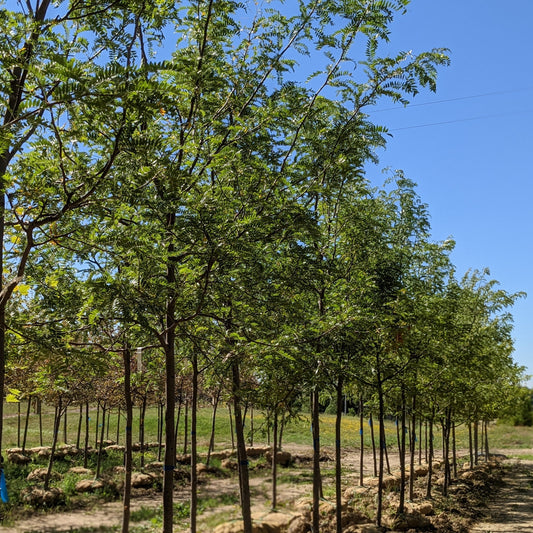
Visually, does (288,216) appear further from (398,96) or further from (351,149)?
(398,96)

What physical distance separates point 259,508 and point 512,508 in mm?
8115

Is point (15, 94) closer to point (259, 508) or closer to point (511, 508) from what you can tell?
point (259, 508)

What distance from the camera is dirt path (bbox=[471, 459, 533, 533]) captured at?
12.4 metres

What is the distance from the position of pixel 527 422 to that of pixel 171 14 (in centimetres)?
5835

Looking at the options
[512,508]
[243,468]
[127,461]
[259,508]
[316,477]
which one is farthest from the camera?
[512,508]

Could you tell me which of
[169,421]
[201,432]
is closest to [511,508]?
[169,421]

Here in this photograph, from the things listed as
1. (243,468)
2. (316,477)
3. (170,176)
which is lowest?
(316,477)

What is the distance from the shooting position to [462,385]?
13.1 metres

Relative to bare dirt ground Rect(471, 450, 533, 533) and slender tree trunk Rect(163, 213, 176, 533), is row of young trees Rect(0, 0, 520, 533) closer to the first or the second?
slender tree trunk Rect(163, 213, 176, 533)

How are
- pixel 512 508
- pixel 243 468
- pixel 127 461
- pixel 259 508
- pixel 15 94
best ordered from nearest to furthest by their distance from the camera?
1. pixel 15 94
2. pixel 127 461
3. pixel 243 468
4. pixel 259 508
5. pixel 512 508

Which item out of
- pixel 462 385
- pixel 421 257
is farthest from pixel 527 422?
pixel 421 257

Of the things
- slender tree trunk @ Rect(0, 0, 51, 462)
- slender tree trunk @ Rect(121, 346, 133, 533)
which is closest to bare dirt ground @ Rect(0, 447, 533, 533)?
slender tree trunk @ Rect(121, 346, 133, 533)

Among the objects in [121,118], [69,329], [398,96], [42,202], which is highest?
[398,96]

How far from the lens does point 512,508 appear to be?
15.2 meters
